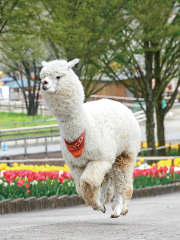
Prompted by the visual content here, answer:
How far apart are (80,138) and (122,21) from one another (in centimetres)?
827

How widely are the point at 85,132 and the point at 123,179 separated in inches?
36.3

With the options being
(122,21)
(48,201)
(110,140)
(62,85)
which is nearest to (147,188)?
(48,201)

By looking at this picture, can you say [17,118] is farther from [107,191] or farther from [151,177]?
[107,191]

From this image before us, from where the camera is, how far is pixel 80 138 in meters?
4.32

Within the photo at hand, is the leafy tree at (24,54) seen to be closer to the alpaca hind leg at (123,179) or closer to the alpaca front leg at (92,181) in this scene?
the alpaca hind leg at (123,179)

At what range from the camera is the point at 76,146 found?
427 cm

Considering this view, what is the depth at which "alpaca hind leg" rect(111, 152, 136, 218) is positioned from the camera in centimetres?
490

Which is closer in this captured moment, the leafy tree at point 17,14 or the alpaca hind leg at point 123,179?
the alpaca hind leg at point 123,179

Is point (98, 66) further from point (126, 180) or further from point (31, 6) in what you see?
point (126, 180)

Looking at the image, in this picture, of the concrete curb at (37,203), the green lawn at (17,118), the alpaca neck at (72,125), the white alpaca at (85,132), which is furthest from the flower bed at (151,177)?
the green lawn at (17,118)

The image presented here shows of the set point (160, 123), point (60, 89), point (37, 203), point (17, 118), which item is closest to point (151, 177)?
point (37, 203)

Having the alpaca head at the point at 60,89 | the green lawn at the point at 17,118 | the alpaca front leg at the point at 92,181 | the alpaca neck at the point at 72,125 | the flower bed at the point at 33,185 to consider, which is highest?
the green lawn at the point at 17,118

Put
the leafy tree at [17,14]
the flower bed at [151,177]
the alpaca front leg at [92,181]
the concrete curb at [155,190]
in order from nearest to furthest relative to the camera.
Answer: the alpaca front leg at [92,181] → the leafy tree at [17,14] → the concrete curb at [155,190] → the flower bed at [151,177]

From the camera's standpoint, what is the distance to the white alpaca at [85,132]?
13.7 feet
